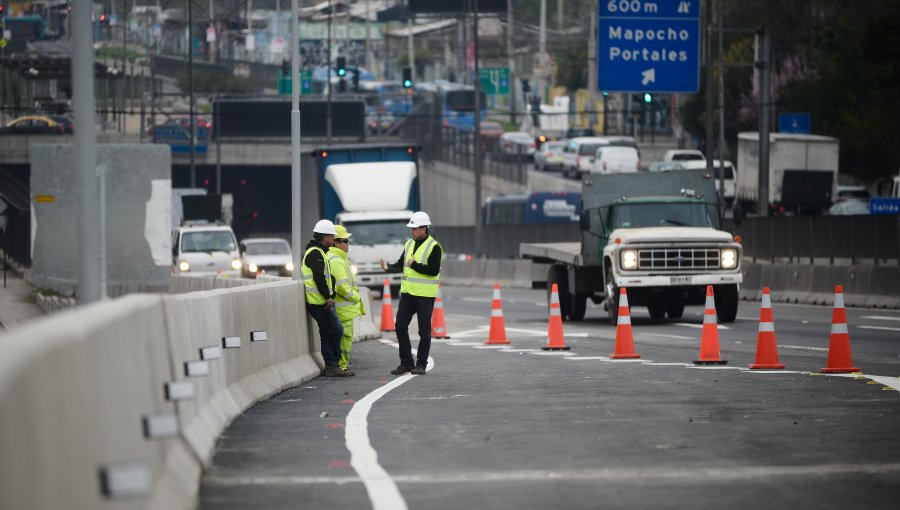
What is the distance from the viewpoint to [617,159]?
75250mm

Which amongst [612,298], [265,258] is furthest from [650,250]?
[265,258]

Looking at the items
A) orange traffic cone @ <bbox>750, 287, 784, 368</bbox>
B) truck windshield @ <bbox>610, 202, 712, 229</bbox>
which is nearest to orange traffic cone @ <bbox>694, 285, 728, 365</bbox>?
orange traffic cone @ <bbox>750, 287, 784, 368</bbox>

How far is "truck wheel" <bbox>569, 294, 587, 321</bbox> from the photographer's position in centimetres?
3058

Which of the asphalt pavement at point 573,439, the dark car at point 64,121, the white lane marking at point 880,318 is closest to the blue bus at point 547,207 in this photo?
the dark car at point 64,121

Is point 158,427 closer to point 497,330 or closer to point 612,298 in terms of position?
point 497,330

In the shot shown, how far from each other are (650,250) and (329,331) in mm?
10556

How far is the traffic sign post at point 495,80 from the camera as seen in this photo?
377 feet

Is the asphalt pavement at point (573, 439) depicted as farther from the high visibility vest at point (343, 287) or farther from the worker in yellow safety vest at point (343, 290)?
the high visibility vest at point (343, 287)

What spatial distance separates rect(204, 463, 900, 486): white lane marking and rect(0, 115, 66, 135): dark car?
233ft

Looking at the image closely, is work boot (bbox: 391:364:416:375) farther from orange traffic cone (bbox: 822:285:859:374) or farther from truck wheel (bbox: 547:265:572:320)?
truck wheel (bbox: 547:265:572:320)

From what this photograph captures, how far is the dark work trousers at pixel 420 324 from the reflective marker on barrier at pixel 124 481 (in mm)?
12118

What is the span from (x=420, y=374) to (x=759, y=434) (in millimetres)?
6878

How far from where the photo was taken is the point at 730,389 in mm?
15258

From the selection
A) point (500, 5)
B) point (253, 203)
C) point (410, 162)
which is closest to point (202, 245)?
point (410, 162)
